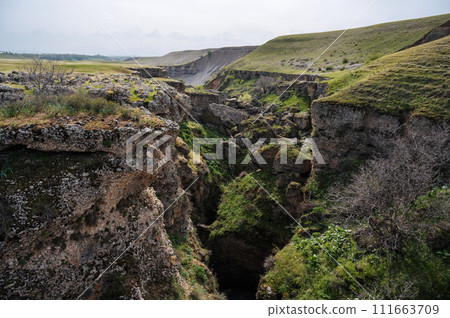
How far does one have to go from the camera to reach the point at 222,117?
3625 cm

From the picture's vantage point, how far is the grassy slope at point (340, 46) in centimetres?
5050

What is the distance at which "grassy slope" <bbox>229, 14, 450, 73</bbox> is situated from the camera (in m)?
50.5

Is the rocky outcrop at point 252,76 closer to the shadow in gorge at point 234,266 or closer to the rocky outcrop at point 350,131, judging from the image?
the rocky outcrop at point 350,131

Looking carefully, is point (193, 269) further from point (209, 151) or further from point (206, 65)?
point (206, 65)

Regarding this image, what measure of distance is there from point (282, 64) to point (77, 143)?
73.0 m

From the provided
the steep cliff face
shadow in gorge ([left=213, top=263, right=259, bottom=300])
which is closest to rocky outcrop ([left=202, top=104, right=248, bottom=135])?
shadow in gorge ([left=213, top=263, right=259, bottom=300])

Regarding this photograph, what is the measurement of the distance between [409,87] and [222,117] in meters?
22.3

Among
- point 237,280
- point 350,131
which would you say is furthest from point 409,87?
point 237,280

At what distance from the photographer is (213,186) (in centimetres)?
2578

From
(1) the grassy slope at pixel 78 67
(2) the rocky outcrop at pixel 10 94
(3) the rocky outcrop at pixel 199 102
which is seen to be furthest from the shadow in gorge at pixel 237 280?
(1) the grassy slope at pixel 78 67

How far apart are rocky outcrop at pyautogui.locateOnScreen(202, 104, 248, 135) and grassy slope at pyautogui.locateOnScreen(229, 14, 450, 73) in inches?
1009

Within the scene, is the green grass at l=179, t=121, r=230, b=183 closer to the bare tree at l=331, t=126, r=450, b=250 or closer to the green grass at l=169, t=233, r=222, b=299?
the green grass at l=169, t=233, r=222, b=299
